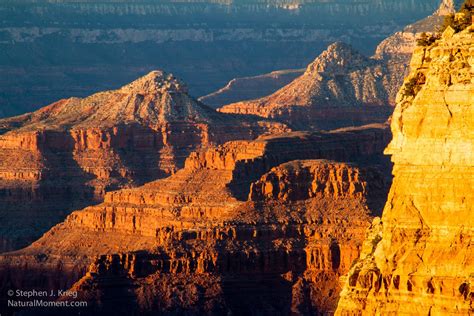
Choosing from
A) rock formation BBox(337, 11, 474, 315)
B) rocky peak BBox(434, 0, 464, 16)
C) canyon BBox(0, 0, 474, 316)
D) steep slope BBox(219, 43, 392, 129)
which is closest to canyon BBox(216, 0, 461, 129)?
steep slope BBox(219, 43, 392, 129)

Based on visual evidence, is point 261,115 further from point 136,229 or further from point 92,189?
point 136,229

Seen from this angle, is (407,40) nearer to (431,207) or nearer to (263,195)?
(263,195)

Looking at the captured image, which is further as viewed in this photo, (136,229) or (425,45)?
(136,229)

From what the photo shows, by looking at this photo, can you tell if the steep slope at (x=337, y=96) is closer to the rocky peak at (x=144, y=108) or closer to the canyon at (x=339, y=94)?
the canyon at (x=339, y=94)

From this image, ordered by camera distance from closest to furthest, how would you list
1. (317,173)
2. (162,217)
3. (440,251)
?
(440,251) → (317,173) → (162,217)

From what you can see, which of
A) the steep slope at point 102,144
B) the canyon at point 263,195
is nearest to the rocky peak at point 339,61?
the canyon at point 263,195

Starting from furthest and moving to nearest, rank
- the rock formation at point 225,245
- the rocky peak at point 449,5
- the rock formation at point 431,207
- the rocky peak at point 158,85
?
the rocky peak at point 449,5, the rocky peak at point 158,85, the rock formation at point 225,245, the rock formation at point 431,207

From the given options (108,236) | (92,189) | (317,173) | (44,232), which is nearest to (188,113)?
(92,189)
